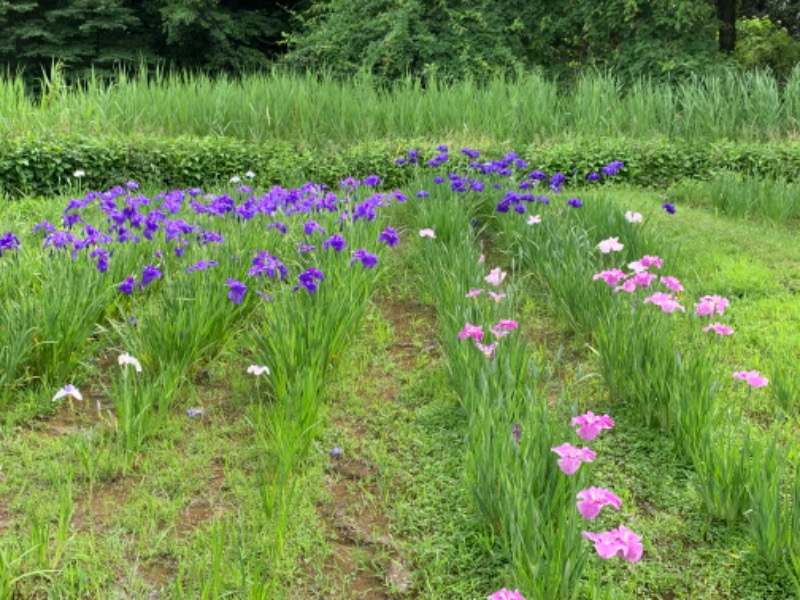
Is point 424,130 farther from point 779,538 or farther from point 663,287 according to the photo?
point 779,538

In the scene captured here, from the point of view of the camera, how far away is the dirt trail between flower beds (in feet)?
5.39

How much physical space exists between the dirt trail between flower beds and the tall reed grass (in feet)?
14.4

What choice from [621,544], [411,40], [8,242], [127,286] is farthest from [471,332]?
[411,40]

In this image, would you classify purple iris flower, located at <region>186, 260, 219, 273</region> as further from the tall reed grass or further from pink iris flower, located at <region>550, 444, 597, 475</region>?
the tall reed grass

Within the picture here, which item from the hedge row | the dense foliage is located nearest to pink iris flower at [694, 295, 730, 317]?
the hedge row

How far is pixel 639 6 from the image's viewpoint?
1051 cm

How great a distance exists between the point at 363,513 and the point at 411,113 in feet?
18.3

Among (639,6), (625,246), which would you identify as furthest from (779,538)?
(639,6)

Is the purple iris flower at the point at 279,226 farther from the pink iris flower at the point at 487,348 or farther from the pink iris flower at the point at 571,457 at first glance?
the pink iris flower at the point at 571,457

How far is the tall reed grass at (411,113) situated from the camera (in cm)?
667

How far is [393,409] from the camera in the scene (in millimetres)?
2447

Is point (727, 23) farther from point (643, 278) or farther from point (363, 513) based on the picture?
point (363, 513)

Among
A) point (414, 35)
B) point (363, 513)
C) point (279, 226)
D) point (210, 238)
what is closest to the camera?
point (363, 513)

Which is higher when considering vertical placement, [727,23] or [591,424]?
[727,23]
